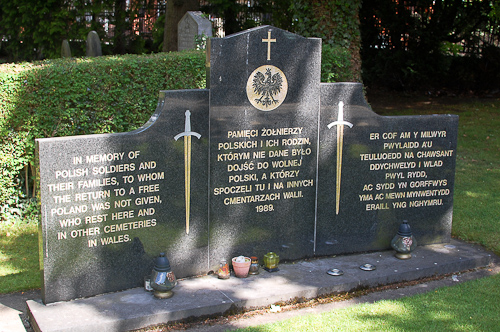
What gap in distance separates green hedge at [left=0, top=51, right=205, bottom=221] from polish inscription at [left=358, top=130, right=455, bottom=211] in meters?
3.25

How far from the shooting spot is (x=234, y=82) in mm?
5801

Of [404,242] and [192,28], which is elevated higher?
[192,28]

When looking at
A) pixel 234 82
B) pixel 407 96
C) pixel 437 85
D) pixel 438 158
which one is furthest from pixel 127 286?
pixel 437 85

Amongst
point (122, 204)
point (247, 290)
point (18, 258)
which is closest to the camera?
point (122, 204)

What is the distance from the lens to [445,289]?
581cm

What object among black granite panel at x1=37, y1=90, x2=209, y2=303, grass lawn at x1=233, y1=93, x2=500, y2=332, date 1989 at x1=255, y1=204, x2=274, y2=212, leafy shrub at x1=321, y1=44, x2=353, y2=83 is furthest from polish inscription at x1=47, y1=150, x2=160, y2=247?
leafy shrub at x1=321, y1=44, x2=353, y2=83

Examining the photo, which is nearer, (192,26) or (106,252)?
(106,252)

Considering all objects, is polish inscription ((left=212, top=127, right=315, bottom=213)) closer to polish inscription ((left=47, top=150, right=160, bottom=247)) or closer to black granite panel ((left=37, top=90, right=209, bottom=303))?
black granite panel ((left=37, top=90, right=209, bottom=303))

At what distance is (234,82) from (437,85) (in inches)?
586

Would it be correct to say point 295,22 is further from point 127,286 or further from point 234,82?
point 127,286

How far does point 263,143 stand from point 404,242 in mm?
1966

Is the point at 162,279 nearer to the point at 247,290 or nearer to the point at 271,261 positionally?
the point at 247,290

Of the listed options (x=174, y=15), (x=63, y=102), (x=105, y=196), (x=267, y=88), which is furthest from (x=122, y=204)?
(x=174, y=15)

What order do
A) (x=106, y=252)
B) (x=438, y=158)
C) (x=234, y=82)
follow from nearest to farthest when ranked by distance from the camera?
(x=106, y=252), (x=234, y=82), (x=438, y=158)
